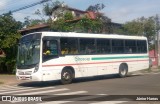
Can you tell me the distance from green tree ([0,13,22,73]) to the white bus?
11.5m

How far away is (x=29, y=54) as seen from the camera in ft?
60.1

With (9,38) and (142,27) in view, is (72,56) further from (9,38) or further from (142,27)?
(142,27)

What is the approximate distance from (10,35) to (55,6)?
8598mm

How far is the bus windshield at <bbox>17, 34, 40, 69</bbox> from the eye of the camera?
17922 mm

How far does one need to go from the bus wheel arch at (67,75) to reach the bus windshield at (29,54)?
191cm

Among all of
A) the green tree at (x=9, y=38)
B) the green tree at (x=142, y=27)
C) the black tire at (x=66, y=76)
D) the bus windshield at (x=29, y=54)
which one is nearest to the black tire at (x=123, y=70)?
the black tire at (x=66, y=76)

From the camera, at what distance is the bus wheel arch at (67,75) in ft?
62.2

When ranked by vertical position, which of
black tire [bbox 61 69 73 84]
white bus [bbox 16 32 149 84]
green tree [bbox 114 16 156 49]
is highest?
green tree [bbox 114 16 156 49]

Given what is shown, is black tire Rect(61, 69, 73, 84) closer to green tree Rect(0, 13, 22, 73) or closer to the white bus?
the white bus

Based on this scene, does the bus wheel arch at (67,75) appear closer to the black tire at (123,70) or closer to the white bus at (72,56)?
the white bus at (72,56)

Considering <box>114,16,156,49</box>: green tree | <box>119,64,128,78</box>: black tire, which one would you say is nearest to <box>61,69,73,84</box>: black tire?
<box>119,64,128,78</box>: black tire

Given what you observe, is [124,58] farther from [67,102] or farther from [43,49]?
[67,102]

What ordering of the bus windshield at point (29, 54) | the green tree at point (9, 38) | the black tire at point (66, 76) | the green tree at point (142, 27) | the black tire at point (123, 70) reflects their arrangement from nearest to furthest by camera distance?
1. the bus windshield at point (29, 54)
2. the black tire at point (66, 76)
3. the black tire at point (123, 70)
4. the green tree at point (9, 38)
5. the green tree at point (142, 27)

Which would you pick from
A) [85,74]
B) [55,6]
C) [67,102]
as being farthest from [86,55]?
[55,6]
